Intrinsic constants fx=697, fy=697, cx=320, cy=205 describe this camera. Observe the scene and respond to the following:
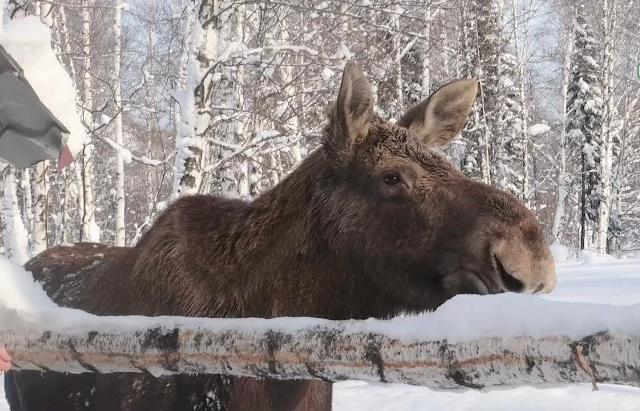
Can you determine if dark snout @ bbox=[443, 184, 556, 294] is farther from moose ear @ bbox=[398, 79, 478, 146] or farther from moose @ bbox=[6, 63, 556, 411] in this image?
moose ear @ bbox=[398, 79, 478, 146]

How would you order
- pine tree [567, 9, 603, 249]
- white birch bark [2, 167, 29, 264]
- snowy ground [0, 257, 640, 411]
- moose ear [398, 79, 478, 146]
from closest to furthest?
moose ear [398, 79, 478, 146], snowy ground [0, 257, 640, 411], white birch bark [2, 167, 29, 264], pine tree [567, 9, 603, 249]

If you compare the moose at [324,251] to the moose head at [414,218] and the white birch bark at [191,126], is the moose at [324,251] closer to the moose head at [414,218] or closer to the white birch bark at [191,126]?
the moose head at [414,218]

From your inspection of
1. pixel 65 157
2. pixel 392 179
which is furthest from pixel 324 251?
pixel 65 157

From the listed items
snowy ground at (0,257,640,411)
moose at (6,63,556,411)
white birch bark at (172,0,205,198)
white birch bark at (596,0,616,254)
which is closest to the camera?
moose at (6,63,556,411)

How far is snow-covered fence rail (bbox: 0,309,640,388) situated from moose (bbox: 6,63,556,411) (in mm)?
467

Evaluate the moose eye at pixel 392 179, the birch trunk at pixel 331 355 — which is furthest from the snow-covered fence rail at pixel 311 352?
the moose eye at pixel 392 179

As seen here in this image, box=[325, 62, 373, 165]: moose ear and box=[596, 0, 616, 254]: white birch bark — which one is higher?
box=[596, 0, 616, 254]: white birch bark

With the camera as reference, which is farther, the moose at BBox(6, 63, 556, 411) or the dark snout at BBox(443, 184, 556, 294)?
the moose at BBox(6, 63, 556, 411)

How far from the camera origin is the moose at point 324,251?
2385 millimetres

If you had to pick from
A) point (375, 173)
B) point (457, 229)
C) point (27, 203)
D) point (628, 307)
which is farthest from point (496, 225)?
point (27, 203)

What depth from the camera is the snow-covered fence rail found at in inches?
54.1

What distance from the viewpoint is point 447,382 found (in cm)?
161

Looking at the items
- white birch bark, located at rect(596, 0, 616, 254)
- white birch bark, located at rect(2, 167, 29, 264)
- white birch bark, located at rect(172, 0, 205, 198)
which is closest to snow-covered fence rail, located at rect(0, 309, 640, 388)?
white birch bark, located at rect(172, 0, 205, 198)

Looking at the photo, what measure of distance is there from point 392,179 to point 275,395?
2.96 feet
